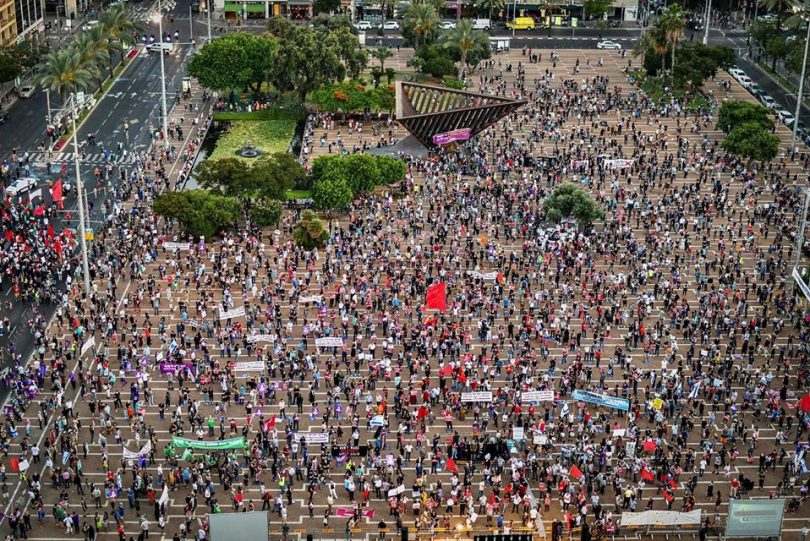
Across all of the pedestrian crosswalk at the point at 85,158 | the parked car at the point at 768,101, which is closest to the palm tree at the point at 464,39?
the parked car at the point at 768,101

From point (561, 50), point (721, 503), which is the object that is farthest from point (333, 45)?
point (721, 503)

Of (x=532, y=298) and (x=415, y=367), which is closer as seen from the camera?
(x=415, y=367)

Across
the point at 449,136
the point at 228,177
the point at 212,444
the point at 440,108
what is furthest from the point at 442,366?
the point at 440,108

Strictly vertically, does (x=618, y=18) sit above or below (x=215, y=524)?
above

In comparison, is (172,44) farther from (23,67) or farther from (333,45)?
(333,45)

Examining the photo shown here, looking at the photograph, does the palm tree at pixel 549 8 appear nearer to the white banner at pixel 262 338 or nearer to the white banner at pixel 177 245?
the white banner at pixel 177 245

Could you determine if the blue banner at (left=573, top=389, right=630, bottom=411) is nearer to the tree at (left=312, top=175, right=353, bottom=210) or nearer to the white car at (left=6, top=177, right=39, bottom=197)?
the tree at (left=312, top=175, right=353, bottom=210)
